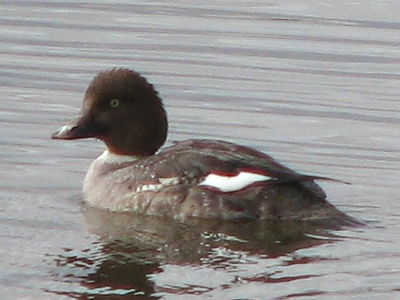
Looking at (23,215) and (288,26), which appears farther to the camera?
(288,26)

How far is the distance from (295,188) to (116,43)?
5255mm

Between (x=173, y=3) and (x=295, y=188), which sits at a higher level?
(x=173, y=3)

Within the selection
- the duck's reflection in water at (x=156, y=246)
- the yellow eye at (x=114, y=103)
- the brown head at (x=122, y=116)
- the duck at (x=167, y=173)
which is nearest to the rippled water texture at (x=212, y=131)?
the duck's reflection in water at (x=156, y=246)

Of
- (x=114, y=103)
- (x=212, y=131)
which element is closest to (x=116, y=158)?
(x=114, y=103)

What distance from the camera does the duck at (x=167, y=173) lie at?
11.4m

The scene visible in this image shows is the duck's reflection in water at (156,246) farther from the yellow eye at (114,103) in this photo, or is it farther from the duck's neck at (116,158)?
the yellow eye at (114,103)

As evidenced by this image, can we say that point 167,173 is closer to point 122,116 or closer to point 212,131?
point 122,116

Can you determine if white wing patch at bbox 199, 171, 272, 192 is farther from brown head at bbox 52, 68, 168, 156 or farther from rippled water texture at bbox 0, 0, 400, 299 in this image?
brown head at bbox 52, 68, 168, 156

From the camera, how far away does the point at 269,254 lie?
10719 millimetres

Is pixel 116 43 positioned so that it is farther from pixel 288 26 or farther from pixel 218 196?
pixel 218 196

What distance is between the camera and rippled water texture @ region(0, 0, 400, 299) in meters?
10.0

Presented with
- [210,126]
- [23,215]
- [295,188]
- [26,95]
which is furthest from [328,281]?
[26,95]

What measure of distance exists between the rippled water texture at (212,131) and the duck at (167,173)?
5.8 inches

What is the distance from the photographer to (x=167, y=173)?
38.4 feet
